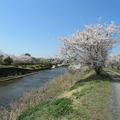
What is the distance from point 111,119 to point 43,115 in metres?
3.42

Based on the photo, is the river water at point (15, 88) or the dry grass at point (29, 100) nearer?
the dry grass at point (29, 100)

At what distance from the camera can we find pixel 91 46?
35.4 m

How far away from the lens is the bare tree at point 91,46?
35281 millimetres

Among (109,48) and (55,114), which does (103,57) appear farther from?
(55,114)

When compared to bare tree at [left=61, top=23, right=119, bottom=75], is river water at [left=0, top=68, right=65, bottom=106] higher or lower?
lower

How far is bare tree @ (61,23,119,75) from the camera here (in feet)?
116

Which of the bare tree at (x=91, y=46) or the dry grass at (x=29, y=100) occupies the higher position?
the bare tree at (x=91, y=46)

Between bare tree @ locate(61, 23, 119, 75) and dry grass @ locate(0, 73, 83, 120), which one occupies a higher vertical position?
bare tree @ locate(61, 23, 119, 75)

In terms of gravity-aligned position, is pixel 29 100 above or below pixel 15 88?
above

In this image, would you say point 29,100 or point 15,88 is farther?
point 15,88

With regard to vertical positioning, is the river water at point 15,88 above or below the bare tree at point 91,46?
below

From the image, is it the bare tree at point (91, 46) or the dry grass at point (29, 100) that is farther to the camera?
the bare tree at point (91, 46)

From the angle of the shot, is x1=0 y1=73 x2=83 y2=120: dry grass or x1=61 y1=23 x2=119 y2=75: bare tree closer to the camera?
x1=0 y1=73 x2=83 y2=120: dry grass

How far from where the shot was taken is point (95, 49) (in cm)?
3550
